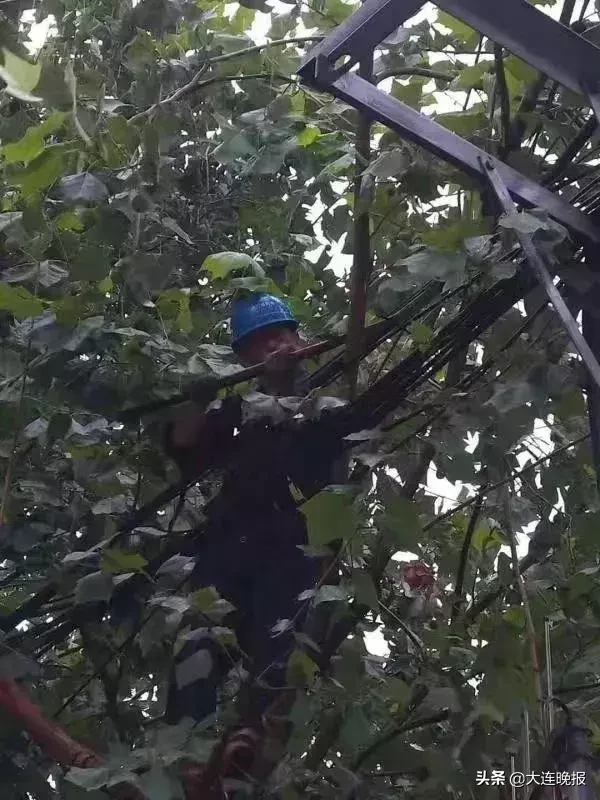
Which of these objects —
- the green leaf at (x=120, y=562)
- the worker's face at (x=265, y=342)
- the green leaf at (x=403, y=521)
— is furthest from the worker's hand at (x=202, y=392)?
the green leaf at (x=403, y=521)

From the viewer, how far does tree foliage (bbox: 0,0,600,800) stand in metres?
1.19

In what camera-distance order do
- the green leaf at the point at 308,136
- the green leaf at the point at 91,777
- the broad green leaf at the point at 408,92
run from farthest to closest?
the green leaf at the point at 308,136 < the broad green leaf at the point at 408,92 < the green leaf at the point at 91,777

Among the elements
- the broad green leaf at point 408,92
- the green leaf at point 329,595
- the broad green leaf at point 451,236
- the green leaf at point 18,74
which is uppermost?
the broad green leaf at point 408,92

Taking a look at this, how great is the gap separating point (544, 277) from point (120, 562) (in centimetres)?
63

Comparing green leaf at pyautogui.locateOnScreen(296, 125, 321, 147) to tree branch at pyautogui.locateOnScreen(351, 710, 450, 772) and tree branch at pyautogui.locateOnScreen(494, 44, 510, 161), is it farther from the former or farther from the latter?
tree branch at pyautogui.locateOnScreen(351, 710, 450, 772)

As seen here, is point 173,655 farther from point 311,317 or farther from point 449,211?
point 449,211

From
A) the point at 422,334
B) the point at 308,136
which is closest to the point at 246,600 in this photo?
the point at 422,334

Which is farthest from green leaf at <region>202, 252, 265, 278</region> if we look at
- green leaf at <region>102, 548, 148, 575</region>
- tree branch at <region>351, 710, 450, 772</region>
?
tree branch at <region>351, 710, 450, 772</region>

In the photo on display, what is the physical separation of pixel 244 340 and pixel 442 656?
0.58m

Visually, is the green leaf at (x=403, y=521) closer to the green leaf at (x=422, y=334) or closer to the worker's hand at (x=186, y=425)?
the green leaf at (x=422, y=334)

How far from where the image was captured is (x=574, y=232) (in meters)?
1.19

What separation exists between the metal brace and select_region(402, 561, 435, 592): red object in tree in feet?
2.26

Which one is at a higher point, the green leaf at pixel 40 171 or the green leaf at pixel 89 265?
the green leaf at pixel 40 171

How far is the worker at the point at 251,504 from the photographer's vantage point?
1426 millimetres
